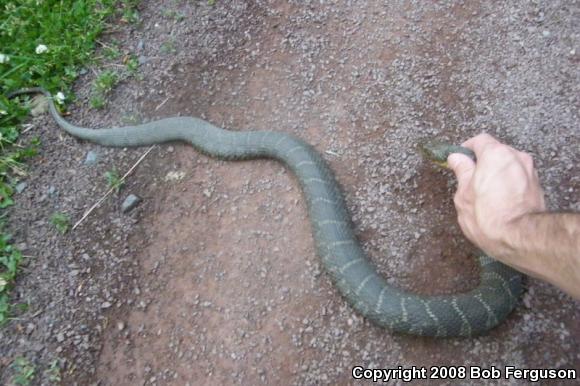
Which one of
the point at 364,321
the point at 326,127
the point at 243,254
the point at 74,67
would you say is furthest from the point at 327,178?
the point at 74,67

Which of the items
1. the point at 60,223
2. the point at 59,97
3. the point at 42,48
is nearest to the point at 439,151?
the point at 60,223

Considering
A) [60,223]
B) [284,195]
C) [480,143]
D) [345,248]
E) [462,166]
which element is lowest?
[60,223]

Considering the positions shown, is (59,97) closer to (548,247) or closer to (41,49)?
(41,49)

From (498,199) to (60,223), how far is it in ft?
12.7

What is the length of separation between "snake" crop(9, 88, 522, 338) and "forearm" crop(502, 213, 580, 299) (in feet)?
2.52

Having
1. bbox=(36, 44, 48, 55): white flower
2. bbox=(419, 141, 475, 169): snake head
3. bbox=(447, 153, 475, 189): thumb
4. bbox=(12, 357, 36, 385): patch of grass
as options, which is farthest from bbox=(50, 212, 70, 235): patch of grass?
bbox=(447, 153, 475, 189): thumb

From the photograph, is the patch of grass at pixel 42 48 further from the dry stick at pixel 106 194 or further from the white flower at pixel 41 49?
the dry stick at pixel 106 194

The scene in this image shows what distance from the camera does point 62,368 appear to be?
3.82 metres

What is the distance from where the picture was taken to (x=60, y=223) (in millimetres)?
4523

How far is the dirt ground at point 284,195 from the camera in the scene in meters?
3.73

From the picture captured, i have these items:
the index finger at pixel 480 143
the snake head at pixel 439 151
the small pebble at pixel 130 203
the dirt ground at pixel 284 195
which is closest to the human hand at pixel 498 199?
the index finger at pixel 480 143

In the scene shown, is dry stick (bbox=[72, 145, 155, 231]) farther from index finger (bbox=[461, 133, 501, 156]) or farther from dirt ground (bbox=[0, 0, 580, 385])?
index finger (bbox=[461, 133, 501, 156])

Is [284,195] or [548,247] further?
[284,195]

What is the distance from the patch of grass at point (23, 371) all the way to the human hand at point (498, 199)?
3572 millimetres
